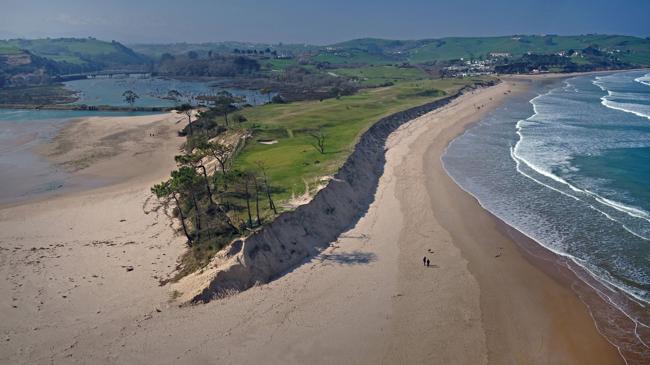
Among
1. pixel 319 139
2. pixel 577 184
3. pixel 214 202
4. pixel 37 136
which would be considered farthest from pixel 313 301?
pixel 37 136

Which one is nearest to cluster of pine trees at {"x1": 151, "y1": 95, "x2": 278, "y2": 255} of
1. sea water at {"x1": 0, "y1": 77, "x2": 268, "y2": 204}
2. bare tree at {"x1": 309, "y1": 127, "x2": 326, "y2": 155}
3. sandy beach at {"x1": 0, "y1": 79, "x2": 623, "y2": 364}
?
sandy beach at {"x1": 0, "y1": 79, "x2": 623, "y2": 364}

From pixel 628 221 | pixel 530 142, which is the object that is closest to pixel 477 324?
pixel 628 221

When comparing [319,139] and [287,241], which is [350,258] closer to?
[287,241]

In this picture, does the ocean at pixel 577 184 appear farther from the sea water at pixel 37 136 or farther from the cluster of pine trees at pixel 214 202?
the sea water at pixel 37 136

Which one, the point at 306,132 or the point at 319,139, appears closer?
the point at 319,139

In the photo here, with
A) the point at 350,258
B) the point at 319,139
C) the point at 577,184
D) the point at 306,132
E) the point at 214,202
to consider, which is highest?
the point at 319,139

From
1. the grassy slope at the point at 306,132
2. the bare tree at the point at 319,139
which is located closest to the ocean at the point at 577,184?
the grassy slope at the point at 306,132
